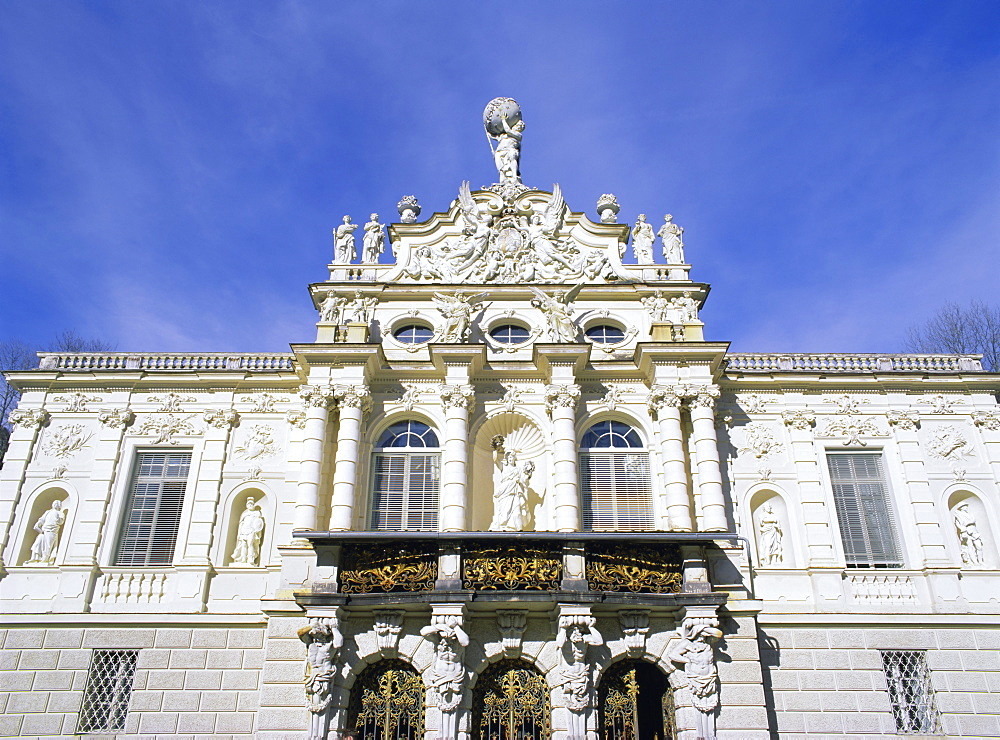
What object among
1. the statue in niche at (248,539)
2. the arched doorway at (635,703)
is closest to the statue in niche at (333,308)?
the statue in niche at (248,539)

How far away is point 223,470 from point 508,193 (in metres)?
11.7

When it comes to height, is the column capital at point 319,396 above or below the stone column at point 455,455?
above

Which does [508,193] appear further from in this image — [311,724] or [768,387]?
[311,724]

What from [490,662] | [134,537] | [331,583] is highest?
[134,537]

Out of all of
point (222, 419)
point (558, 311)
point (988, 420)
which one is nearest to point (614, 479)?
point (558, 311)

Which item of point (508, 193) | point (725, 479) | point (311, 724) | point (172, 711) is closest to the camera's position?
point (311, 724)

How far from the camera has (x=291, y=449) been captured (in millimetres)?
21422

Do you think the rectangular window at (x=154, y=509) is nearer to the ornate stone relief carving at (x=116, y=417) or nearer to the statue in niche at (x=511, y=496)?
the ornate stone relief carving at (x=116, y=417)

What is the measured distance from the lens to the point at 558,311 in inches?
859

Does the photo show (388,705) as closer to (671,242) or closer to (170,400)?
(170,400)

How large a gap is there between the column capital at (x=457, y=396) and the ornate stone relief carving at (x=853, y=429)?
9532mm

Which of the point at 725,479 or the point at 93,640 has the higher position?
the point at 725,479

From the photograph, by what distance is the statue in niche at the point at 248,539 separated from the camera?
66.2 ft

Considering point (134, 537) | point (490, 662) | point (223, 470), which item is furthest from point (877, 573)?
point (134, 537)
